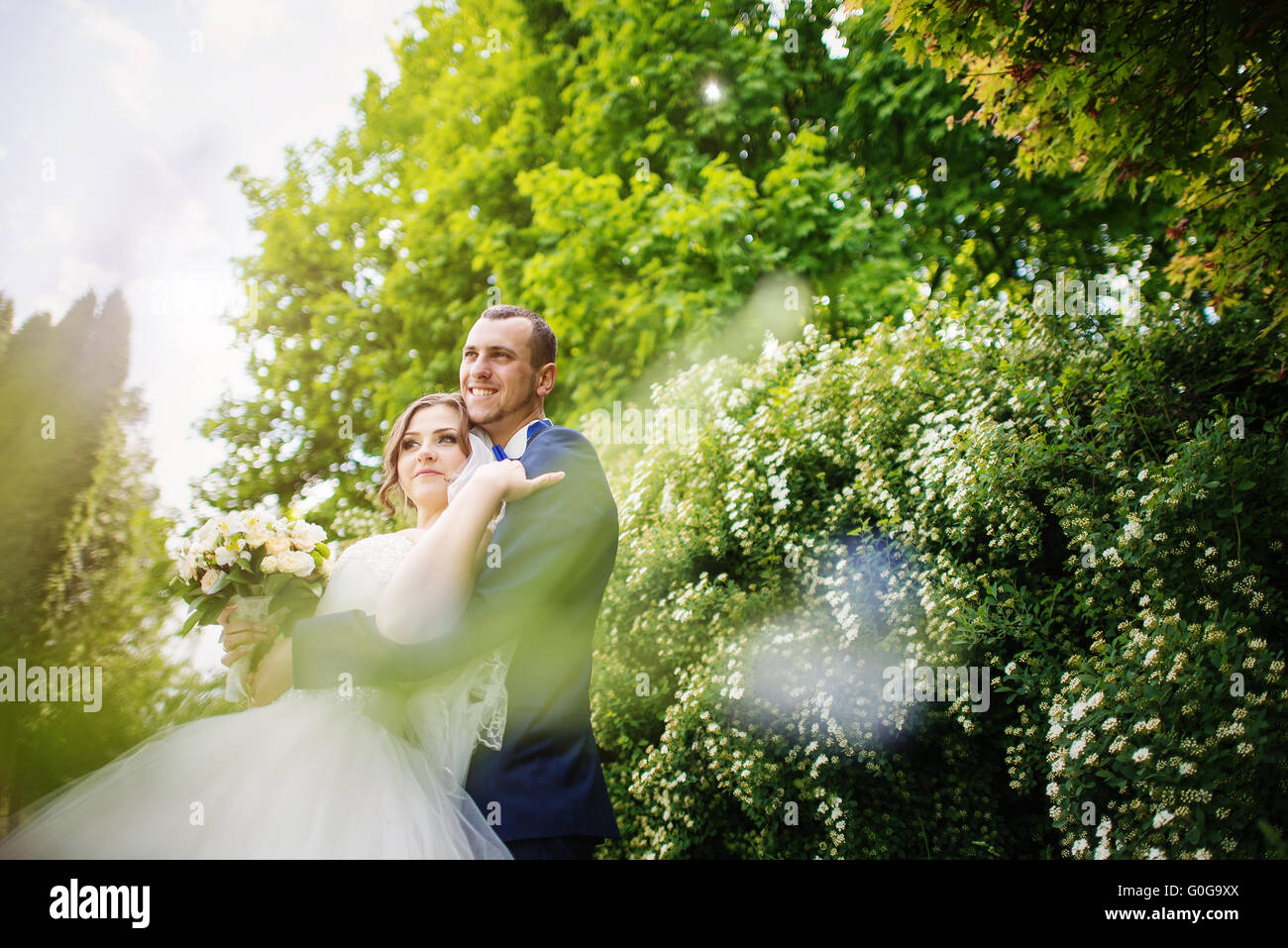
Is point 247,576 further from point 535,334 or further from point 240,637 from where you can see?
point 535,334

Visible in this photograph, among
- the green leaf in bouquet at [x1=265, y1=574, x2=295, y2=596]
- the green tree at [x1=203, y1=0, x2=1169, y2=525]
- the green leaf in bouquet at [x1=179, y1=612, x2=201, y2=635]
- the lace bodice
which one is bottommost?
the lace bodice

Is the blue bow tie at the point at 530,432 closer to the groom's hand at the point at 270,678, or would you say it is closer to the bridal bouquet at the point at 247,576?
the bridal bouquet at the point at 247,576

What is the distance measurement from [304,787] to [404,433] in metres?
1.13

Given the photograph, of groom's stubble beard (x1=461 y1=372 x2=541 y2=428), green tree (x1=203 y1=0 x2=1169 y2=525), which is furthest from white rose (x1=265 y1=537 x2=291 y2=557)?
green tree (x1=203 y1=0 x2=1169 y2=525)

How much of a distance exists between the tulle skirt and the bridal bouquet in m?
0.29

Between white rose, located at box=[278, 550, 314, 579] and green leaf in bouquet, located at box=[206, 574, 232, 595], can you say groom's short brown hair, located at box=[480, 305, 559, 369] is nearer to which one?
white rose, located at box=[278, 550, 314, 579]

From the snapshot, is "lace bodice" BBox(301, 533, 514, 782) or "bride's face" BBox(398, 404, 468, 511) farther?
"bride's face" BBox(398, 404, 468, 511)

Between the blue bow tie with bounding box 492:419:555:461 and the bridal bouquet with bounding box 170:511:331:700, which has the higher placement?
the blue bow tie with bounding box 492:419:555:461

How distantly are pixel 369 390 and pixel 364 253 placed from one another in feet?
7.84

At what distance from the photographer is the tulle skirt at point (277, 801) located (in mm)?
1730

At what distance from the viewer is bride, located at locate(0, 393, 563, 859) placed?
1.72 m

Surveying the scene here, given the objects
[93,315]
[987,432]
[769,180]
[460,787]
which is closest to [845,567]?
[987,432]

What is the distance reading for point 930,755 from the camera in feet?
13.2

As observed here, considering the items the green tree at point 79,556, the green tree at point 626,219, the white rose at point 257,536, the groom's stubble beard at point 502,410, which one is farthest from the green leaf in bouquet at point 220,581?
the green tree at point 79,556
